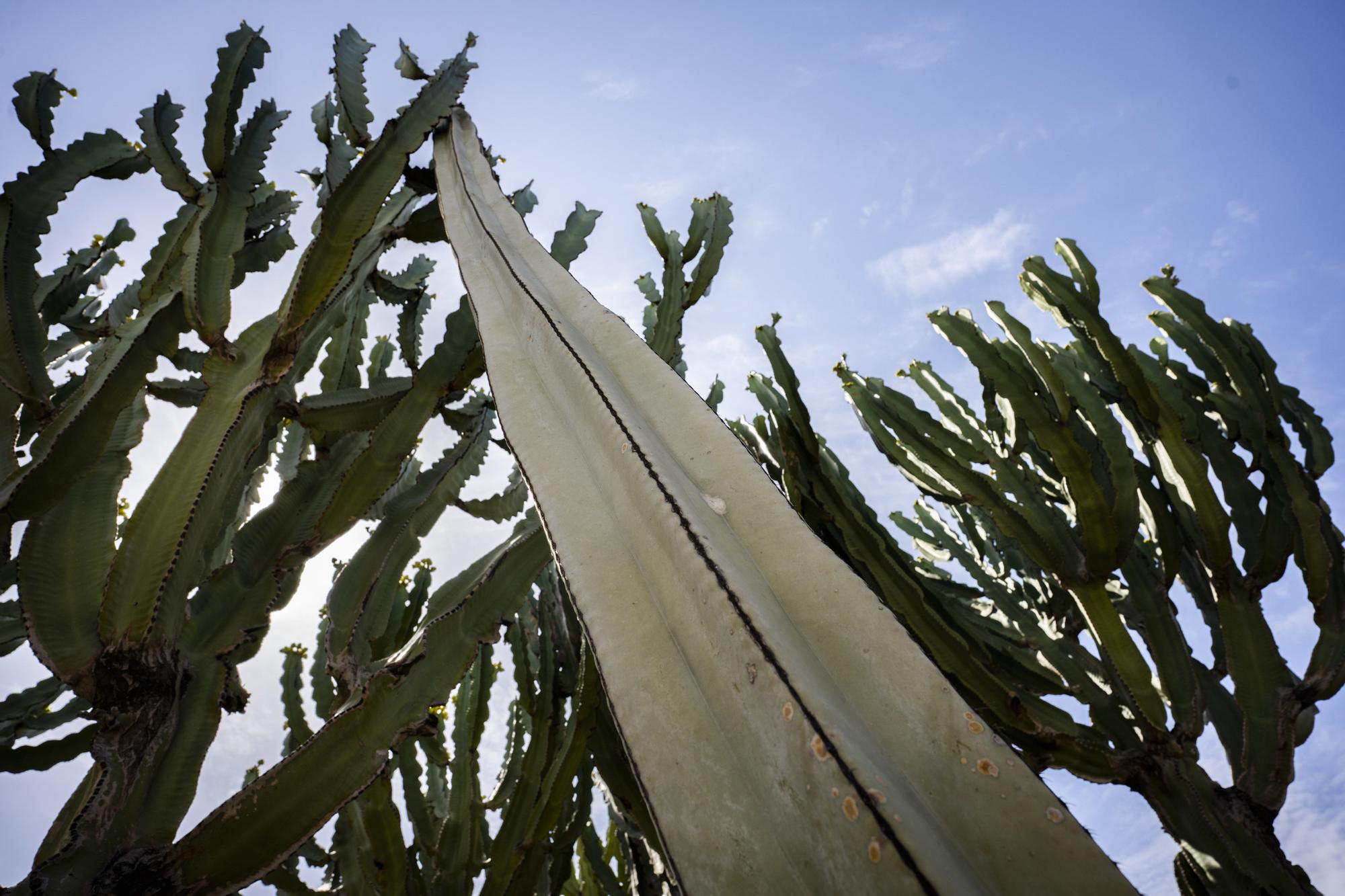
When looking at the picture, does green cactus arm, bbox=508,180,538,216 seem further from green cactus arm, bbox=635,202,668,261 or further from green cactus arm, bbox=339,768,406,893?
A: green cactus arm, bbox=339,768,406,893

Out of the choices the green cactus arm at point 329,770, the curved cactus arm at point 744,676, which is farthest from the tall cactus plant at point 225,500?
the curved cactus arm at point 744,676

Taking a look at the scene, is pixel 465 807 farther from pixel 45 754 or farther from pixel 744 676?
pixel 744 676

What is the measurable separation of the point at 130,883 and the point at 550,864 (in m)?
1.50

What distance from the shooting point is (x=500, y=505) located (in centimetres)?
220

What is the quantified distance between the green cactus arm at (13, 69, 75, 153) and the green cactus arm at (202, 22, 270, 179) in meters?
0.38

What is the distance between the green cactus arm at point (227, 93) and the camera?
1.80 metres

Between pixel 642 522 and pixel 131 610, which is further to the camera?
pixel 131 610

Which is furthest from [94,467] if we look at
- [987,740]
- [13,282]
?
[987,740]

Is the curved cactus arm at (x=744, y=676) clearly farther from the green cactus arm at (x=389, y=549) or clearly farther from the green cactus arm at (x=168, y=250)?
the green cactus arm at (x=168, y=250)

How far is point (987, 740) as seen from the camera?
2.06ft

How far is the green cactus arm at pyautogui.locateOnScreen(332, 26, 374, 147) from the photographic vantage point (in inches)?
75.8

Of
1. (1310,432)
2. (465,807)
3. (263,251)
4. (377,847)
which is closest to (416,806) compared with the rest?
(465,807)

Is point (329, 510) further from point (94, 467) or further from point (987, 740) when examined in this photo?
point (987, 740)

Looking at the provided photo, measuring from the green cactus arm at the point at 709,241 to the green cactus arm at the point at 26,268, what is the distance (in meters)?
1.53
